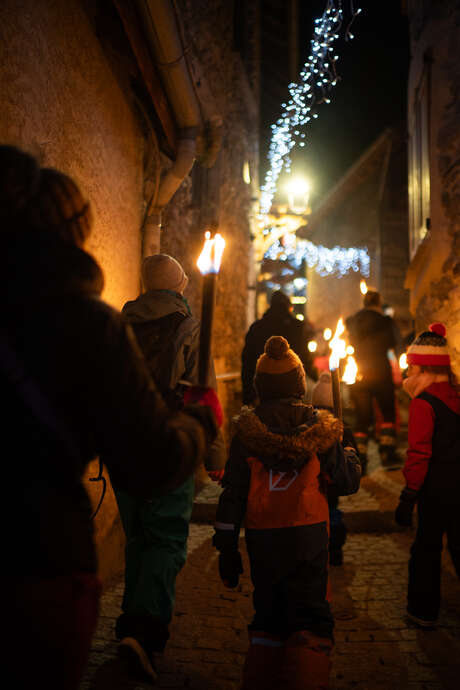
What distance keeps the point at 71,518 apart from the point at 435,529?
8.71ft

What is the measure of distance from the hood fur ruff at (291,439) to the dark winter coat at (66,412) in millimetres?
1206

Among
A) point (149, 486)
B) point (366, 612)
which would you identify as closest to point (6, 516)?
point (149, 486)

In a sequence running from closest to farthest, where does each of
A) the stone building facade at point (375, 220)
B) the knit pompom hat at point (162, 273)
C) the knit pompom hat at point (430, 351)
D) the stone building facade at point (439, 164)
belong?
the knit pompom hat at point (162, 273) → the knit pompom hat at point (430, 351) → the stone building facade at point (439, 164) → the stone building facade at point (375, 220)

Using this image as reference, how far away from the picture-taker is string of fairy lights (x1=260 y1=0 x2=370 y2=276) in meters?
5.21

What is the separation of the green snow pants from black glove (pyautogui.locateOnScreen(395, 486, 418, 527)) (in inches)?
50.6

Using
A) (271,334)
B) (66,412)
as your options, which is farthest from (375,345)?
(66,412)

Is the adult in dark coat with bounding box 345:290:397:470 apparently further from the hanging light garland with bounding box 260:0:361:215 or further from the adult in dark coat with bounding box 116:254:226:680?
the adult in dark coat with bounding box 116:254:226:680

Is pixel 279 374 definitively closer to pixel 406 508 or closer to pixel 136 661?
pixel 406 508

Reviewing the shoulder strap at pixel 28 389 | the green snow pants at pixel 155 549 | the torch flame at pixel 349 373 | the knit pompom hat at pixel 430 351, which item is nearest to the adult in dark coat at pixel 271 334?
the torch flame at pixel 349 373

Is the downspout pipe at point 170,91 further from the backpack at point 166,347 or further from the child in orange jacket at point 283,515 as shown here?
the child in orange jacket at point 283,515

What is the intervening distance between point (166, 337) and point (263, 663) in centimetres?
154

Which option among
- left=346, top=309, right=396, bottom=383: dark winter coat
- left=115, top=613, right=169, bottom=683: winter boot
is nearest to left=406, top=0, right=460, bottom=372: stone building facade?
left=346, top=309, right=396, bottom=383: dark winter coat

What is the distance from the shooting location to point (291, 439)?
235cm

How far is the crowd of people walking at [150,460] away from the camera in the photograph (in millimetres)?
1013
